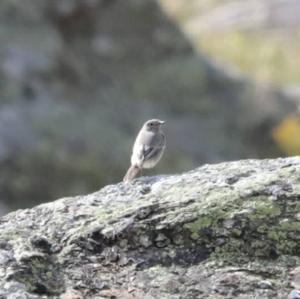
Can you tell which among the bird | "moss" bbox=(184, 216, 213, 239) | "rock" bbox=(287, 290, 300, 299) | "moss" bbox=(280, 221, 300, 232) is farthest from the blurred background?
"rock" bbox=(287, 290, 300, 299)

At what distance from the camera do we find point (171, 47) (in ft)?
125

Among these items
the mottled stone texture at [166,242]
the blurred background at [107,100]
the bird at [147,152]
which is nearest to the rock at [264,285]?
the mottled stone texture at [166,242]

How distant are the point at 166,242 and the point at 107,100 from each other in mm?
27655

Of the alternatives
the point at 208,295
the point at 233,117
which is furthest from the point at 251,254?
the point at 233,117

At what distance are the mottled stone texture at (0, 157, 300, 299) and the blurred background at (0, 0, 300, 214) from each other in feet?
61.0

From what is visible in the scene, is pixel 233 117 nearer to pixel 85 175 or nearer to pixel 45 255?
pixel 85 175

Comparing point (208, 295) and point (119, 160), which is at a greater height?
point (119, 160)

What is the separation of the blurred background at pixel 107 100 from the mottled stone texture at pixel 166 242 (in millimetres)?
18595

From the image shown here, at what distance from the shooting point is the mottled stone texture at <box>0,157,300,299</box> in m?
6.81

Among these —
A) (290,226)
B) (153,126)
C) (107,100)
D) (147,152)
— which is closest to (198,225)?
(290,226)

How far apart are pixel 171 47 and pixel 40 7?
4.40m

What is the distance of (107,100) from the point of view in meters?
34.8

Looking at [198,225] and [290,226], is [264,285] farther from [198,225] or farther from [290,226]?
[198,225]

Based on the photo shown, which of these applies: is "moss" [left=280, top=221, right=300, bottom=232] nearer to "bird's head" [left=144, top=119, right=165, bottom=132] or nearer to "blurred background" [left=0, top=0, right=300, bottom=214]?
"bird's head" [left=144, top=119, right=165, bottom=132]
